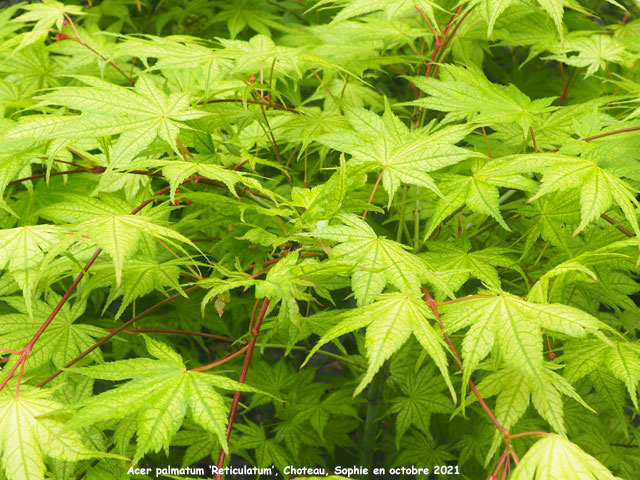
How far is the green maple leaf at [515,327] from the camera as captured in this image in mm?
993

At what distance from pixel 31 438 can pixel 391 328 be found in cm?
68

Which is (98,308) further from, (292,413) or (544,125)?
(544,125)

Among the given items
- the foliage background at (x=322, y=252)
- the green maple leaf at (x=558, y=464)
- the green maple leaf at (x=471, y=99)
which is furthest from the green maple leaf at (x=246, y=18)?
the green maple leaf at (x=558, y=464)

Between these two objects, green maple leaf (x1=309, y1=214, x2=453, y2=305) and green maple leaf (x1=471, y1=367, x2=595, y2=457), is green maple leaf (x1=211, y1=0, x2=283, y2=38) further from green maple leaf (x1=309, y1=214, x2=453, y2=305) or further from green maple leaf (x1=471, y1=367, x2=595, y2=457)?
green maple leaf (x1=471, y1=367, x2=595, y2=457)

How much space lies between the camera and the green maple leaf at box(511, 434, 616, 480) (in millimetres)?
949

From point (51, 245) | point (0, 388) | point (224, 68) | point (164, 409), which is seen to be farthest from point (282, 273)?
point (224, 68)

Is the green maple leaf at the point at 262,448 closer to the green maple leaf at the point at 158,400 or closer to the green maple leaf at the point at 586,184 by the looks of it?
the green maple leaf at the point at 158,400

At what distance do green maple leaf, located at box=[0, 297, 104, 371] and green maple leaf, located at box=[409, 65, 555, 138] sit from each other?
0.98m

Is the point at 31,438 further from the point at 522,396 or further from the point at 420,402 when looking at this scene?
the point at 420,402

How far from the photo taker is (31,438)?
42.8 inches

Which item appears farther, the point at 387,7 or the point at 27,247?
the point at 387,7

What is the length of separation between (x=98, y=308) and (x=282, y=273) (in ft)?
3.52

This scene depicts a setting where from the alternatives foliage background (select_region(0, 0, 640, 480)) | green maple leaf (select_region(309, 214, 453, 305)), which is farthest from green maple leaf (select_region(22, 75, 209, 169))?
green maple leaf (select_region(309, 214, 453, 305))

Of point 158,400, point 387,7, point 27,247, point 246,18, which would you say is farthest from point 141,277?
point 246,18
